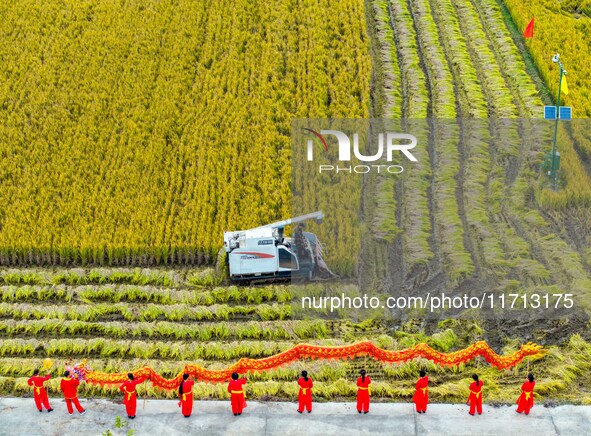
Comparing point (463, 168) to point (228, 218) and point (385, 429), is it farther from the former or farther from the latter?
point (385, 429)

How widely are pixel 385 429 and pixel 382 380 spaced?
2076mm

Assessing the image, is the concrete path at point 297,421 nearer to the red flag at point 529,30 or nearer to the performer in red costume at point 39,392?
the performer in red costume at point 39,392

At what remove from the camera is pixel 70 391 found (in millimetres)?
22734

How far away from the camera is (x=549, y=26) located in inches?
1496

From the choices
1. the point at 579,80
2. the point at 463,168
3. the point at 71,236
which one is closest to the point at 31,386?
the point at 71,236

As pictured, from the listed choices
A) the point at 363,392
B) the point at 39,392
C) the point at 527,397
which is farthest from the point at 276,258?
the point at 527,397

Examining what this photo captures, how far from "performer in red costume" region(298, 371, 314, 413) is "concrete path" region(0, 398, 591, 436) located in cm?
18

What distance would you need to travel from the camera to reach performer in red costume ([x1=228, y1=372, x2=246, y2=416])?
22516mm

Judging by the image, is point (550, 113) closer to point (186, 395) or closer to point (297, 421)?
point (297, 421)

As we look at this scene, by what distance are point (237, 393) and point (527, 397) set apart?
267 inches

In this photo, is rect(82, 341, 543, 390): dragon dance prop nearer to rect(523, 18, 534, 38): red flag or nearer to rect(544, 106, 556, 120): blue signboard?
rect(544, 106, 556, 120): blue signboard

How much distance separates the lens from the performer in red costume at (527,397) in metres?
22.2

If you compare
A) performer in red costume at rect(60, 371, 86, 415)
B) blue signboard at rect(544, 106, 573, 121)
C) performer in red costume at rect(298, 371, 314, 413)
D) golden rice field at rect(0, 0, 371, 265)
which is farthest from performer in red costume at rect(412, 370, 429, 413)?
blue signboard at rect(544, 106, 573, 121)

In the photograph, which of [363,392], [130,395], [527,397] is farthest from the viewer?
[363,392]
